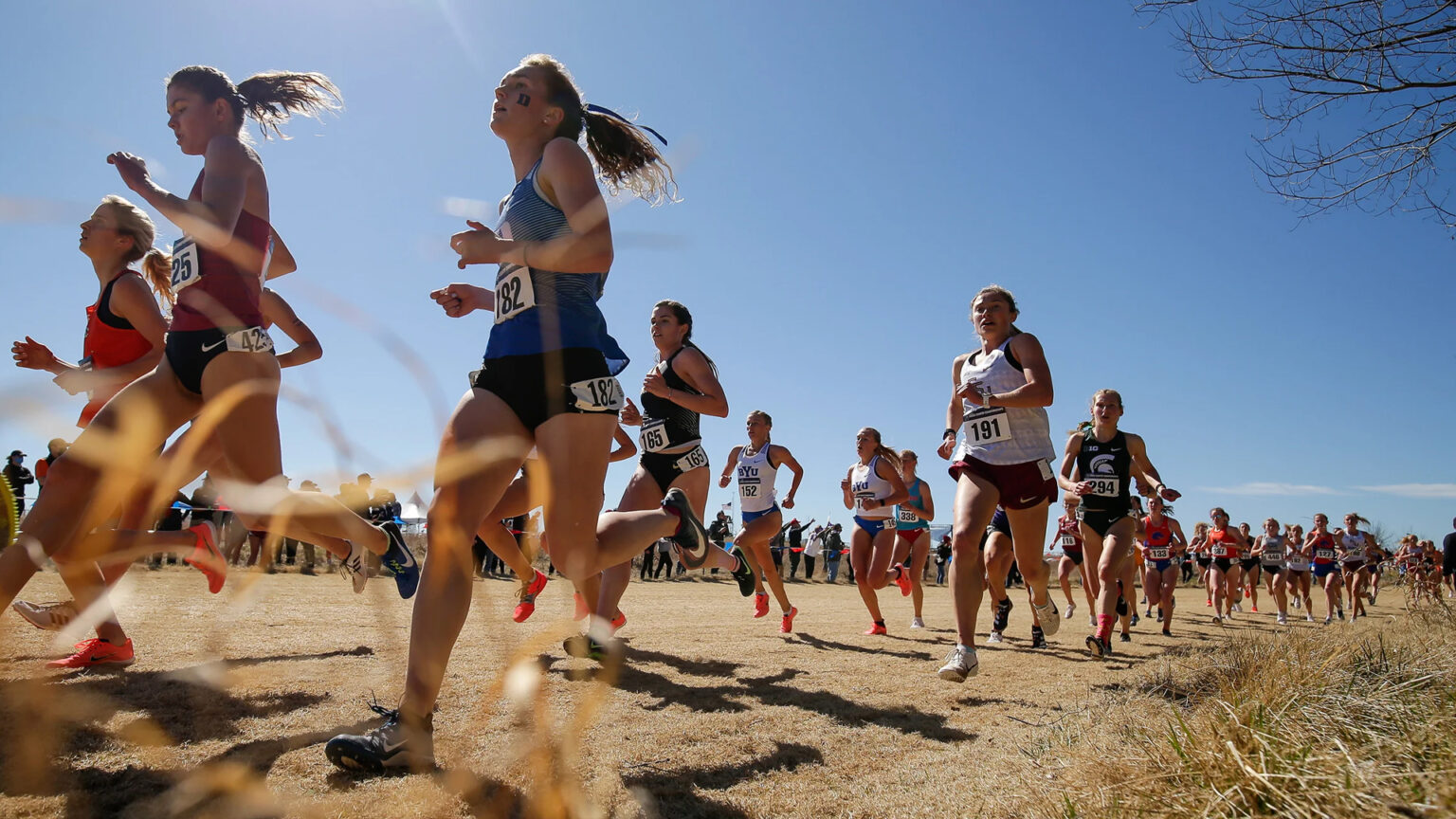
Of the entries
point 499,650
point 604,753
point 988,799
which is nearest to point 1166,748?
point 988,799

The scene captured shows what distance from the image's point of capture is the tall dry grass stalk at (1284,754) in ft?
4.33

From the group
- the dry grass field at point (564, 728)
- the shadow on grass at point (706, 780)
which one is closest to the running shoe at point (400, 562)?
the dry grass field at point (564, 728)

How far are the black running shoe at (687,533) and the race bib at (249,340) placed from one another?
71.1 inches

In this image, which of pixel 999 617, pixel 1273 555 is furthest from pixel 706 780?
pixel 1273 555

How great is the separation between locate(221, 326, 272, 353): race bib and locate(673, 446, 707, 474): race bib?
270 centimetres

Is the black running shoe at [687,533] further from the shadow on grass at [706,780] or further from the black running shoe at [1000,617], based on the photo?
the black running shoe at [1000,617]

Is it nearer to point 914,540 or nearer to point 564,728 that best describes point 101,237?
point 564,728

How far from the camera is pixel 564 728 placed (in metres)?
2.97

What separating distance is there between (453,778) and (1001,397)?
3399 mm

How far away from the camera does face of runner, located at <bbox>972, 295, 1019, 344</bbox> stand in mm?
4840

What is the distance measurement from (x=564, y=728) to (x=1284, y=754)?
2.30m

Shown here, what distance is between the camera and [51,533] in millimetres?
2836

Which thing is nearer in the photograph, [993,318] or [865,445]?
[993,318]

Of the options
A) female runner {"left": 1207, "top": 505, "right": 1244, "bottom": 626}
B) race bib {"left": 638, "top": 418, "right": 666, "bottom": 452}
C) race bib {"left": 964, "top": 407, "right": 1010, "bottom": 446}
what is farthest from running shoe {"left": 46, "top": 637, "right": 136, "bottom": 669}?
female runner {"left": 1207, "top": 505, "right": 1244, "bottom": 626}
